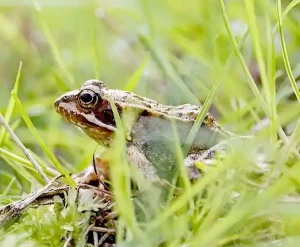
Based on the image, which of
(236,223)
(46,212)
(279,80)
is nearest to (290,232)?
(236,223)

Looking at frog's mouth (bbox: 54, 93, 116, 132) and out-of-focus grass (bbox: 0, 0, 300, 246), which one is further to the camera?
frog's mouth (bbox: 54, 93, 116, 132)

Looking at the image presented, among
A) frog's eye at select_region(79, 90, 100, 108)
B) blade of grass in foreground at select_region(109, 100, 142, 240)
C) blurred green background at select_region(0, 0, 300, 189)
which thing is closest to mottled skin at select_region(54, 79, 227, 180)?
frog's eye at select_region(79, 90, 100, 108)

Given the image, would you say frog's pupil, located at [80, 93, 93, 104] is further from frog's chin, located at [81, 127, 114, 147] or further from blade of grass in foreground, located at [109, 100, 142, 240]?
blade of grass in foreground, located at [109, 100, 142, 240]

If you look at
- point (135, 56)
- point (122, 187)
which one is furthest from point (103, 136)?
point (135, 56)

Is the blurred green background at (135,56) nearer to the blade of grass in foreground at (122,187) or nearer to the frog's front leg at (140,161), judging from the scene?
the frog's front leg at (140,161)

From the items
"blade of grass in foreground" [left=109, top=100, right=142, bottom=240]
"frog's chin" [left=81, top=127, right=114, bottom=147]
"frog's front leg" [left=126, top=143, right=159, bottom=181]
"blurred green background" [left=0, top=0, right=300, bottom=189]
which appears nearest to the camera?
"blade of grass in foreground" [left=109, top=100, right=142, bottom=240]

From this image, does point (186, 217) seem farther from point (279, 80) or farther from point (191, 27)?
point (191, 27)

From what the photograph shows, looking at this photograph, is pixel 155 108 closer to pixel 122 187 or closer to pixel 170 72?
pixel 170 72
